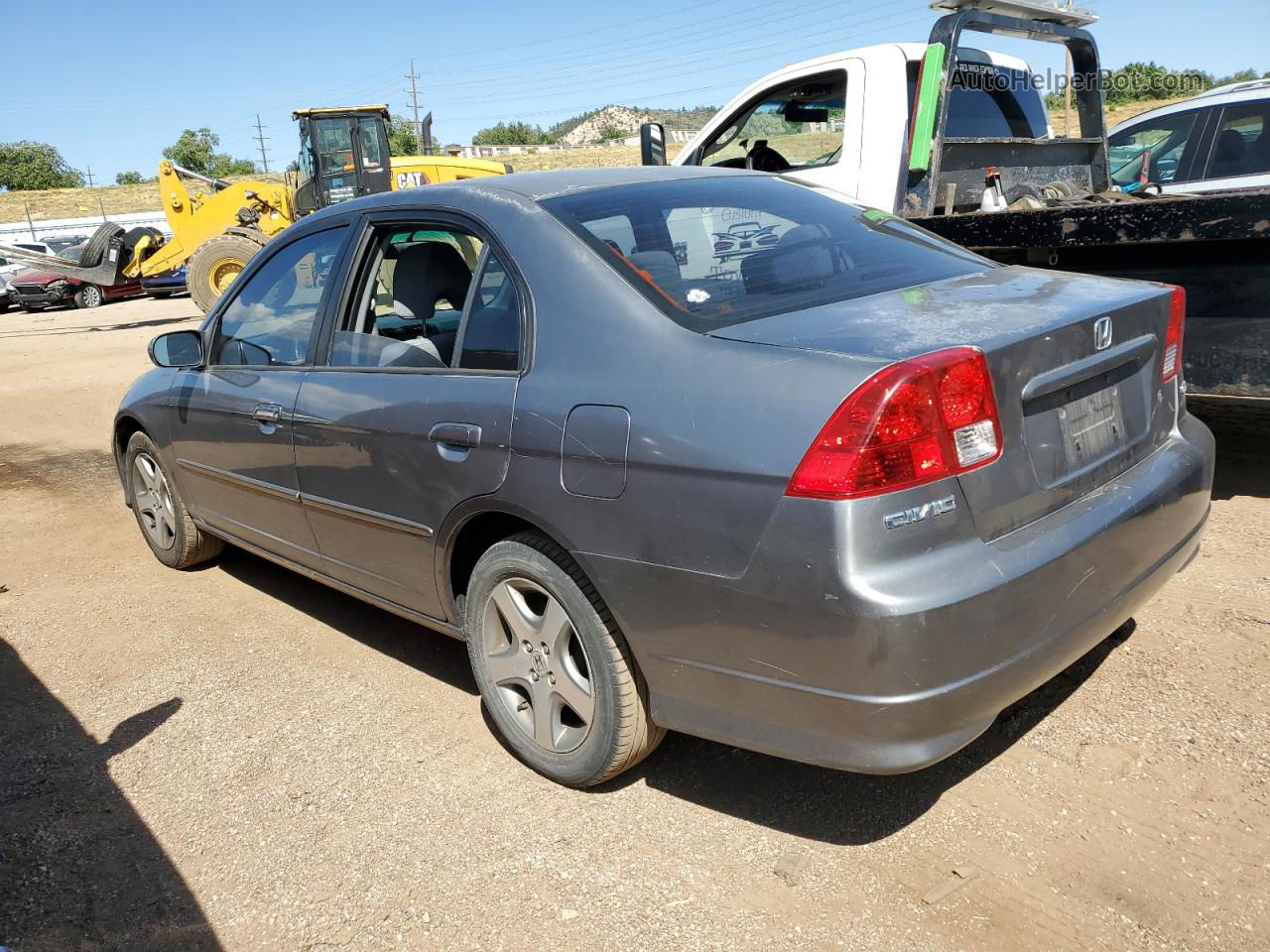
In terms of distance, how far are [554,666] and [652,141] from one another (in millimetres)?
4803

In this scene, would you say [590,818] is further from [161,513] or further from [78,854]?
[161,513]

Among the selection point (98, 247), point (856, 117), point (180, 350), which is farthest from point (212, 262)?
point (180, 350)

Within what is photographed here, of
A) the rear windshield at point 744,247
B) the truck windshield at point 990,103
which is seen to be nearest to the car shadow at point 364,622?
the rear windshield at point 744,247

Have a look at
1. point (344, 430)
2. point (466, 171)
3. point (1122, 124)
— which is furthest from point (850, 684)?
point (466, 171)

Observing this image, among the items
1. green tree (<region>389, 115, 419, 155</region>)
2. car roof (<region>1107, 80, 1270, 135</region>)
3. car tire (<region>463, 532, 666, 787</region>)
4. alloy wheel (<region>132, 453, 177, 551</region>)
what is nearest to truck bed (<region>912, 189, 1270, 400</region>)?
car tire (<region>463, 532, 666, 787</region>)

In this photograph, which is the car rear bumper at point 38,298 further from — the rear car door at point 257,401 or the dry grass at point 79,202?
the dry grass at point 79,202

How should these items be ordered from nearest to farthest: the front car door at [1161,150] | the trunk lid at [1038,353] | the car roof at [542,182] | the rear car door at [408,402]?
the trunk lid at [1038,353]
the rear car door at [408,402]
the car roof at [542,182]
the front car door at [1161,150]

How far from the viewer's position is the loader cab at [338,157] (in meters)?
18.3

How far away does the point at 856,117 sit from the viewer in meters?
6.38

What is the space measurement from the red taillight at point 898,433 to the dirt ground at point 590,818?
1.03 meters

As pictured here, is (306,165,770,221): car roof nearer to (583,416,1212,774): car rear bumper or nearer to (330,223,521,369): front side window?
(330,223,521,369): front side window

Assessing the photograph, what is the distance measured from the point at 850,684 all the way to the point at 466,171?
62.3 feet

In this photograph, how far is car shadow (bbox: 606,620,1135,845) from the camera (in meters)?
2.83

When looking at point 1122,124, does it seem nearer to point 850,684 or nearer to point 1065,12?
point 1065,12
